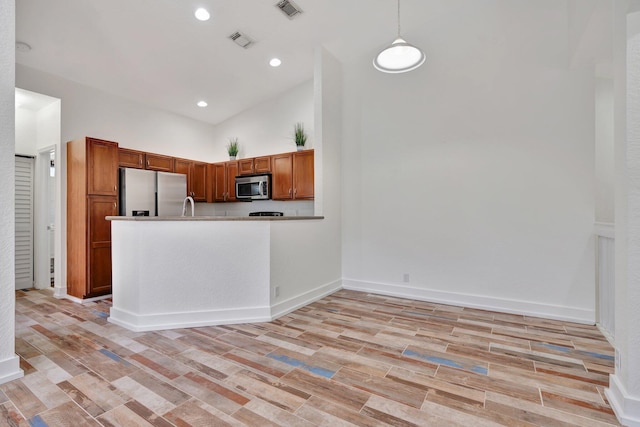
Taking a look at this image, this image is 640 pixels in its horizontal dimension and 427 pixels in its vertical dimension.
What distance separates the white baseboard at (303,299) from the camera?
10.9 ft

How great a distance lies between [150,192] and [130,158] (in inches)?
23.7

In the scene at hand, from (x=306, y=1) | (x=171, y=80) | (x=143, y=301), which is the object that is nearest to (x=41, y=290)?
(x=143, y=301)

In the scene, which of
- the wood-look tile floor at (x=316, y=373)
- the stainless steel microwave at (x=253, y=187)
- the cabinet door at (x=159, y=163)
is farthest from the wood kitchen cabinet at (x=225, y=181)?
the wood-look tile floor at (x=316, y=373)

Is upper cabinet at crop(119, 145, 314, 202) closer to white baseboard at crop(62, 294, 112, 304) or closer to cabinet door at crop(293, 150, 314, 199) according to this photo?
cabinet door at crop(293, 150, 314, 199)

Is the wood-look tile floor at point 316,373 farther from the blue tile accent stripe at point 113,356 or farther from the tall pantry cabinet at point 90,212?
the tall pantry cabinet at point 90,212

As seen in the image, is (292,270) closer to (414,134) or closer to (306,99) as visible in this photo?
(414,134)

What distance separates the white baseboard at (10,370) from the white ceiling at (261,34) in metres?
3.45

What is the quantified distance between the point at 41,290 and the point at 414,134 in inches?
241

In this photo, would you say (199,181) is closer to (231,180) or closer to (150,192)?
(231,180)

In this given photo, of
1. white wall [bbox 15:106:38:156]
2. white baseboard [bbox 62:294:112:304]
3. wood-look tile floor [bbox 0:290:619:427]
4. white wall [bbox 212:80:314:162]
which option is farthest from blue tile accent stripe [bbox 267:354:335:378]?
white wall [bbox 15:106:38:156]

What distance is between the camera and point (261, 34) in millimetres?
3875

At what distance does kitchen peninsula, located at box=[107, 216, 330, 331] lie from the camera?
296 cm

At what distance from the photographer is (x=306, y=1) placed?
3.40 m

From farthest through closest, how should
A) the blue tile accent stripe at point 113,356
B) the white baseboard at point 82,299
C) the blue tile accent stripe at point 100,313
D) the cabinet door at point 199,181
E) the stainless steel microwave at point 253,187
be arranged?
the cabinet door at point 199,181
the stainless steel microwave at point 253,187
the white baseboard at point 82,299
the blue tile accent stripe at point 100,313
the blue tile accent stripe at point 113,356
